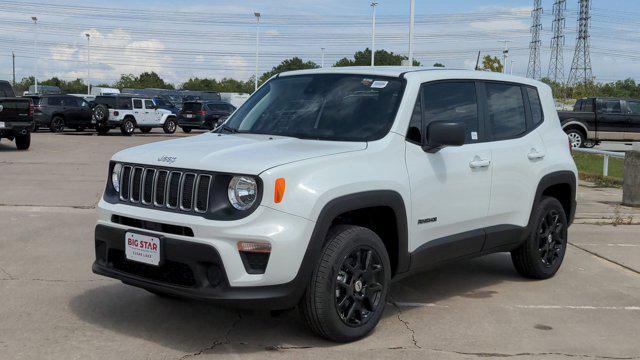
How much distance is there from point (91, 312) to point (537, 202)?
390cm

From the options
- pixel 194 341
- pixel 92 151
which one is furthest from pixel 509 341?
pixel 92 151

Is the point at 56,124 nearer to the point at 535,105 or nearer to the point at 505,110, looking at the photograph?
the point at 535,105

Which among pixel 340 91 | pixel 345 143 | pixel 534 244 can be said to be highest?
pixel 340 91

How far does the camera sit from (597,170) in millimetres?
17125

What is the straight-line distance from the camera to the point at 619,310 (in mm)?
5531

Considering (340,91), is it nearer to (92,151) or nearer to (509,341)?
(509,341)

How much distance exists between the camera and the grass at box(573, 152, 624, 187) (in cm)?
1451

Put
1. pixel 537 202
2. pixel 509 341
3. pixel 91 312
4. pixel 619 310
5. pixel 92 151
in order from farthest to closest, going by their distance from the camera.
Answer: pixel 92 151 < pixel 537 202 < pixel 619 310 < pixel 91 312 < pixel 509 341

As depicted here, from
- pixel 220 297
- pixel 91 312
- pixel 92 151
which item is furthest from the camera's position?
pixel 92 151

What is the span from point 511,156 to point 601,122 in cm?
1832

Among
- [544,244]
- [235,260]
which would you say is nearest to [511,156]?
[544,244]

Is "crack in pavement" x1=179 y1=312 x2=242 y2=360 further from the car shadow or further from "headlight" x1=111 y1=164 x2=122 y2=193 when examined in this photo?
"headlight" x1=111 y1=164 x2=122 y2=193

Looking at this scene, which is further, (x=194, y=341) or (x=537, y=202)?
(x=537, y=202)

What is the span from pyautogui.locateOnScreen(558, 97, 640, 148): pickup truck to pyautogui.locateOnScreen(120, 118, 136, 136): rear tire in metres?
18.0
